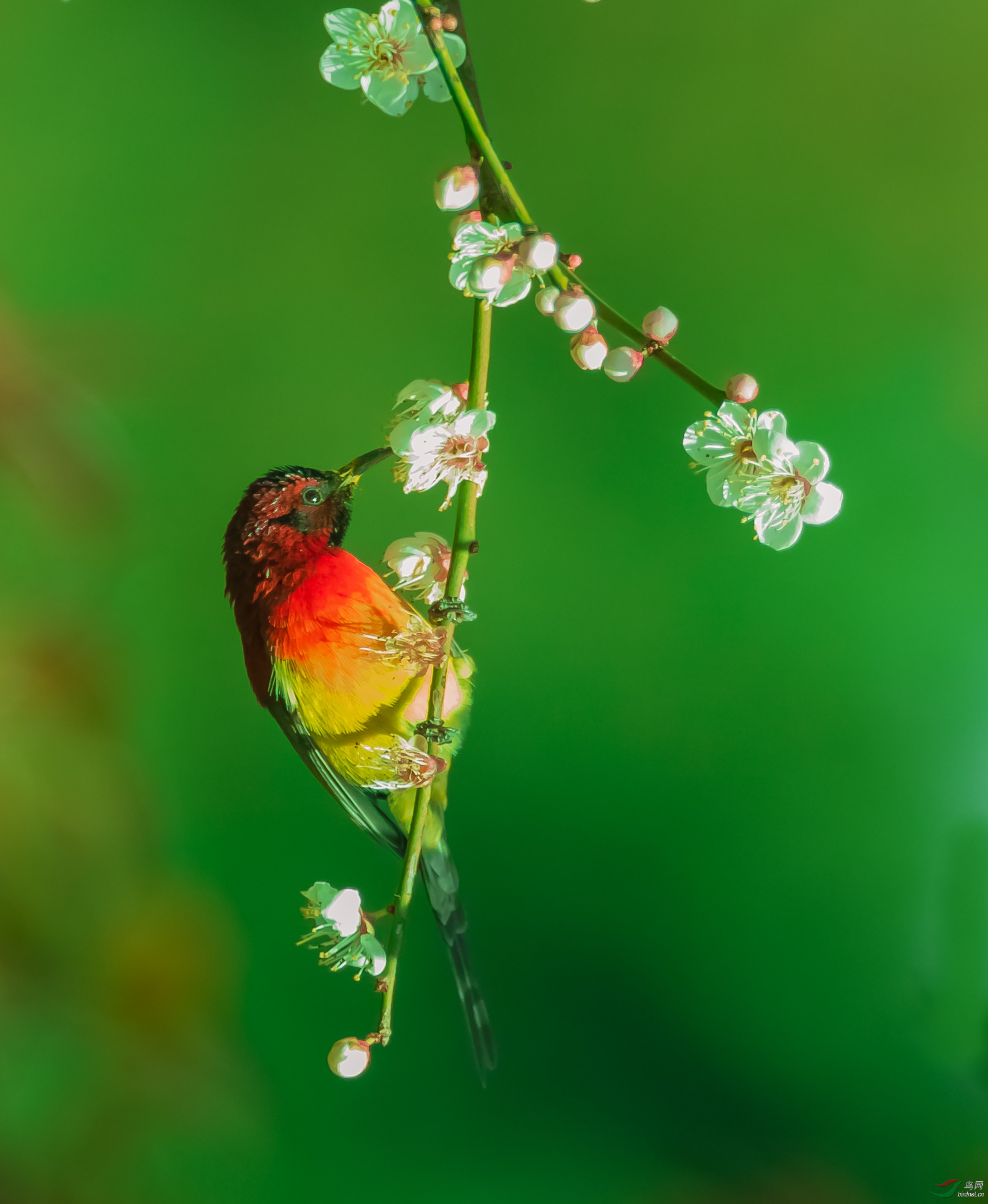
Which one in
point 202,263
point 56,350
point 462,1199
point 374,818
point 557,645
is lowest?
point 462,1199

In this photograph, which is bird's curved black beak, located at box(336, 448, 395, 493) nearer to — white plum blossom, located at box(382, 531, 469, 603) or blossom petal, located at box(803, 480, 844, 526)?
white plum blossom, located at box(382, 531, 469, 603)

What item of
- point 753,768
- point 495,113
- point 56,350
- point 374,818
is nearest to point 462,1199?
point 374,818

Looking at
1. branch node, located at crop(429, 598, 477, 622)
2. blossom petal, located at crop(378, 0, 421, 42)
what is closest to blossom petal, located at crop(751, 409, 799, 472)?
branch node, located at crop(429, 598, 477, 622)

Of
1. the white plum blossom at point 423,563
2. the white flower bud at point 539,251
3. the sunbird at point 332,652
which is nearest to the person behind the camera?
the white flower bud at point 539,251

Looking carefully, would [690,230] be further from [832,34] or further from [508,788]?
[508,788]

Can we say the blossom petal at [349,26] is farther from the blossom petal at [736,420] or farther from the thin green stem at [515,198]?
the blossom petal at [736,420]

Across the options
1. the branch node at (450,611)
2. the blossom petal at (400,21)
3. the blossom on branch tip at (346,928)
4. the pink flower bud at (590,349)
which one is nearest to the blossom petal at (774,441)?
the pink flower bud at (590,349)
